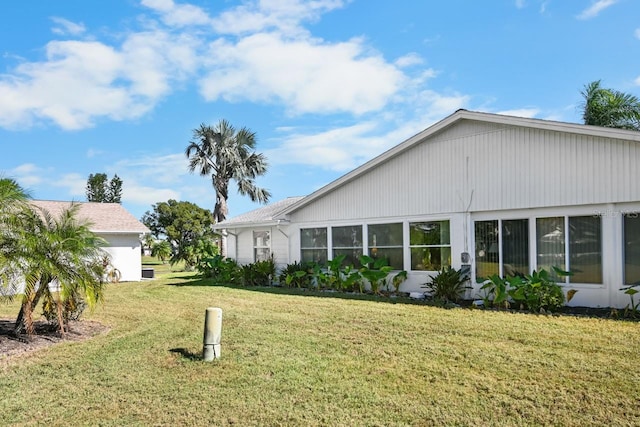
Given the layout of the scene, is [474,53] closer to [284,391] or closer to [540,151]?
[540,151]

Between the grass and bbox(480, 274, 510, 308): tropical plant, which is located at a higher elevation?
bbox(480, 274, 510, 308): tropical plant

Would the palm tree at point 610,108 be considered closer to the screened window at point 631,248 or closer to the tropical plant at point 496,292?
the screened window at point 631,248

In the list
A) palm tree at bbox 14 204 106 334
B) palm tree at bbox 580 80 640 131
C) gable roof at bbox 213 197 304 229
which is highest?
palm tree at bbox 580 80 640 131

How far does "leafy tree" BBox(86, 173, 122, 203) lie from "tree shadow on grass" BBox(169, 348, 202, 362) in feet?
184

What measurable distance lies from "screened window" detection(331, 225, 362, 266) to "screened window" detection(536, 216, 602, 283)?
5.54 m

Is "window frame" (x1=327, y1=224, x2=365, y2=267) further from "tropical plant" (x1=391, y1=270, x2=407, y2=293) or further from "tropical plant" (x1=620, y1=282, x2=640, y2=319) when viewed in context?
"tropical plant" (x1=620, y1=282, x2=640, y2=319)

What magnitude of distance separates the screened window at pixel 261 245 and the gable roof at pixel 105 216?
20.1 ft

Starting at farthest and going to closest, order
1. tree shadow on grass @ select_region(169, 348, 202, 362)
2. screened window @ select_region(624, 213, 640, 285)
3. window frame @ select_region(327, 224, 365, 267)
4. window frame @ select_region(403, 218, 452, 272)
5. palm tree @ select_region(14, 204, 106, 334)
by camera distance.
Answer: window frame @ select_region(327, 224, 365, 267) → window frame @ select_region(403, 218, 452, 272) → screened window @ select_region(624, 213, 640, 285) → palm tree @ select_region(14, 204, 106, 334) → tree shadow on grass @ select_region(169, 348, 202, 362)

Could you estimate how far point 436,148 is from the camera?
12547 mm

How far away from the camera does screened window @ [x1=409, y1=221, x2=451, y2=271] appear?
487 inches

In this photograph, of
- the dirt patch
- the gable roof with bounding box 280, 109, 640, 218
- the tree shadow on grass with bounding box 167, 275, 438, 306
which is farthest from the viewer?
the tree shadow on grass with bounding box 167, 275, 438, 306

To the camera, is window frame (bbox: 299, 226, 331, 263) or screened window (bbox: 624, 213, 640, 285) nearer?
screened window (bbox: 624, 213, 640, 285)

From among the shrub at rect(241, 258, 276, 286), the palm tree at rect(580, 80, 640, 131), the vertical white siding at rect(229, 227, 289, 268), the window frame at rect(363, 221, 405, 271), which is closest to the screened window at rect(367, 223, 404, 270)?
the window frame at rect(363, 221, 405, 271)

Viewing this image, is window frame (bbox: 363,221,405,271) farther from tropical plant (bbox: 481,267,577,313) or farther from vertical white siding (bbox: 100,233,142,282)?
vertical white siding (bbox: 100,233,142,282)
